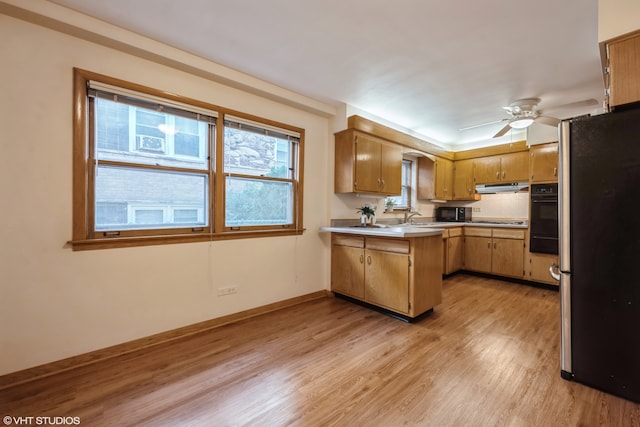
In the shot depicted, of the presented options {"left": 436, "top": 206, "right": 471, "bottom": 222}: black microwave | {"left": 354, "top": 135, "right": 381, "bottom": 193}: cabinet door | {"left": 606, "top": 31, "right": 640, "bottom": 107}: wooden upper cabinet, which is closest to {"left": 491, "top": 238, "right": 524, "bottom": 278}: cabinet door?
{"left": 436, "top": 206, "right": 471, "bottom": 222}: black microwave

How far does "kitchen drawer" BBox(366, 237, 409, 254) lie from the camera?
2.89m

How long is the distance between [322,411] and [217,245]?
183 cm

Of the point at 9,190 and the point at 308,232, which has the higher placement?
the point at 9,190

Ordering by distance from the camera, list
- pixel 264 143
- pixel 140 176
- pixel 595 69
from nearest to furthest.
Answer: pixel 140 176 → pixel 595 69 → pixel 264 143

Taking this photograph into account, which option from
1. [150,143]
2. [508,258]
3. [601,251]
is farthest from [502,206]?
[150,143]

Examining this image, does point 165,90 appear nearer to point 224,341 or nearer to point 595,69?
point 224,341

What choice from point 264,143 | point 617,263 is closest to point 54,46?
point 264,143

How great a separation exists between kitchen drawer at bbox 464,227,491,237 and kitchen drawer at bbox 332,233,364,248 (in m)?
2.76

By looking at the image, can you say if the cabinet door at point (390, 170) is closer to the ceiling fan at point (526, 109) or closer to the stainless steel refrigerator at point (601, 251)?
the ceiling fan at point (526, 109)

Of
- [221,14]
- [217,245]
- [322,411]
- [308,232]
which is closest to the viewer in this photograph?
[322,411]

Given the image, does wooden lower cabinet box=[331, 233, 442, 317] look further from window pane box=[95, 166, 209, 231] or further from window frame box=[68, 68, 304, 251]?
window pane box=[95, 166, 209, 231]

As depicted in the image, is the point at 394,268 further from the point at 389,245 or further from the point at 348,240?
the point at 348,240

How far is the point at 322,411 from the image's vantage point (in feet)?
5.26

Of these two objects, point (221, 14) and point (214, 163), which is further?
point (214, 163)
